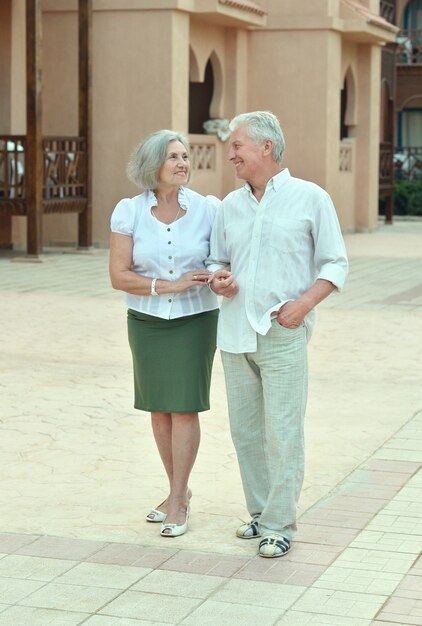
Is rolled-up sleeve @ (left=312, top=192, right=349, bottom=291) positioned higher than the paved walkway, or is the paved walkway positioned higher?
rolled-up sleeve @ (left=312, top=192, right=349, bottom=291)

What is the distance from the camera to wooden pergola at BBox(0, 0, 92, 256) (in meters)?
16.9

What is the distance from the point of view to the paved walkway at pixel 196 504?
14.9 feet

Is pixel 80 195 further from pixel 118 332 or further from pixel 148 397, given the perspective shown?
pixel 148 397

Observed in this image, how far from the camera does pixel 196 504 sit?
5.89 metres

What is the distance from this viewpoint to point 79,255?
19062mm

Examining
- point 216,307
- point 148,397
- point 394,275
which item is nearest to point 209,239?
point 216,307

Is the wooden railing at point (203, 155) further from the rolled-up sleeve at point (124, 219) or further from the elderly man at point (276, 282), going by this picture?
the elderly man at point (276, 282)

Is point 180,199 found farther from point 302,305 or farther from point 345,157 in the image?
point 345,157

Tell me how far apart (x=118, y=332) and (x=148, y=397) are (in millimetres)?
6015

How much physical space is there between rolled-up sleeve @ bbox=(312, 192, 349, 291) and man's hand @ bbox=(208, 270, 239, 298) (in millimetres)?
328

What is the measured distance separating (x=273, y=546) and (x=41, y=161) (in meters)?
12.8

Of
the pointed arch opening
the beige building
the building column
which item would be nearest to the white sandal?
the beige building

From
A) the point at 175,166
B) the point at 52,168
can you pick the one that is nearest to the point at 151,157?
the point at 175,166

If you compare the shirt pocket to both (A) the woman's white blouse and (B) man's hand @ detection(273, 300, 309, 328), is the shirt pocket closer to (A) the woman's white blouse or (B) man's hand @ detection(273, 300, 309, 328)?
(B) man's hand @ detection(273, 300, 309, 328)
